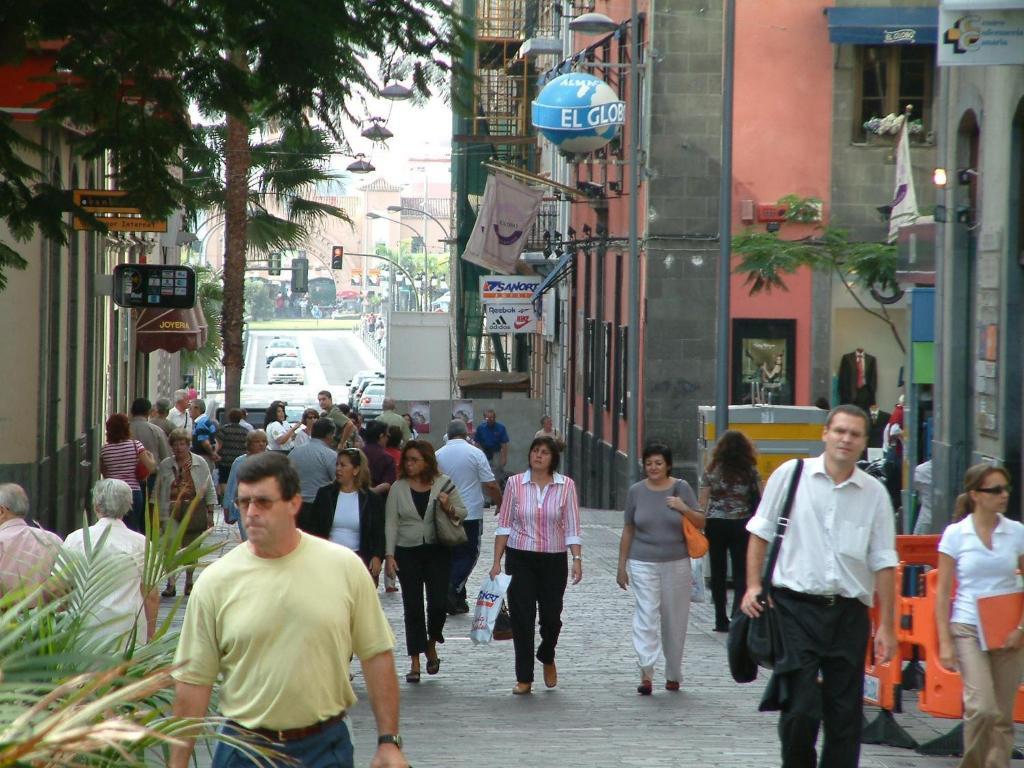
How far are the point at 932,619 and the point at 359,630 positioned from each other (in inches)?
189

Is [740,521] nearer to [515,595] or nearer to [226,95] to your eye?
[515,595]

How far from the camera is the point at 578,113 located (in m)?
26.9

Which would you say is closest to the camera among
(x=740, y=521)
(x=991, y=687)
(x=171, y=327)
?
(x=991, y=687)

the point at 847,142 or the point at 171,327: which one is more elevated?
the point at 847,142

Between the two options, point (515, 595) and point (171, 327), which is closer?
point (515, 595)

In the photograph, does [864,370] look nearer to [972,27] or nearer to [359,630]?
[972,27]

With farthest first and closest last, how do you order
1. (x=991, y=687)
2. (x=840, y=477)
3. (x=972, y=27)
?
(x=972, y=27)
(x=991, y=687)
(x=840, y=477)

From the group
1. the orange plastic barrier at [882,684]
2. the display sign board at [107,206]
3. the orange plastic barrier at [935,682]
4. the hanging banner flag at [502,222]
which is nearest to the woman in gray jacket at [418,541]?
the display sign board at [107,206]

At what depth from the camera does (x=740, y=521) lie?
13578 millimetres

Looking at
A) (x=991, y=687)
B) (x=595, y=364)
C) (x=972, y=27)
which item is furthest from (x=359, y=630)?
(x=595, y=364)

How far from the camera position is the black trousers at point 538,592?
1114 centimetres

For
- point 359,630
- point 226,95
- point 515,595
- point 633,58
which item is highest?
point 633,58

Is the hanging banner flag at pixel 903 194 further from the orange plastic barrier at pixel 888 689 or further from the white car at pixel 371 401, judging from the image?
the white car at pixel 371 401

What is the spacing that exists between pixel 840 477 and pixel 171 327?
25.8m
